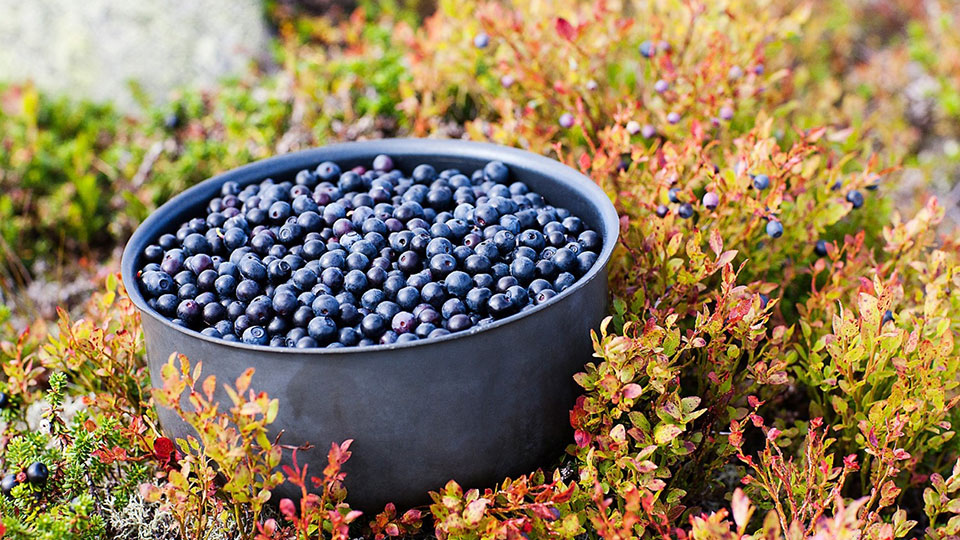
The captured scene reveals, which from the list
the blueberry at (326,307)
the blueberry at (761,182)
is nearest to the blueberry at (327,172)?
the blueberry at (326,307)

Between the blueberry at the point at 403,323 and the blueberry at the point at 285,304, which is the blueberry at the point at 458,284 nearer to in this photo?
the blueberry at the point at 403,323

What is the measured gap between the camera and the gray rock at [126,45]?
4332 millimetres

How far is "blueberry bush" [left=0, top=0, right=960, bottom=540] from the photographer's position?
5.25 ft

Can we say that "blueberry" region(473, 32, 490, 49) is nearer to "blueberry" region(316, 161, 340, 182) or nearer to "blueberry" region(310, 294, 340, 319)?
"blueberry" region(316, 161, 340, 182)

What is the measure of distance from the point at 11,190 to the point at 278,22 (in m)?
1.79

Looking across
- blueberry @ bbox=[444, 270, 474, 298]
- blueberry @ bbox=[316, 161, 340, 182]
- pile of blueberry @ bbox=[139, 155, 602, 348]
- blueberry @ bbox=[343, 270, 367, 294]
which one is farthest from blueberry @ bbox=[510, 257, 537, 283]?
blueberry @ bbox=[316, 161, 340, 182]

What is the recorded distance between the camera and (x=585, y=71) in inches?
104

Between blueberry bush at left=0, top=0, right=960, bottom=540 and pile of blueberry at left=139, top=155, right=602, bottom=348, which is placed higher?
pile of blueberry at left=139, top=155, right=602, bottom=348

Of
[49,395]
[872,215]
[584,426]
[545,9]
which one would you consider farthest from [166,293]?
[872,215]

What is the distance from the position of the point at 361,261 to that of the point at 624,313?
0.62 m

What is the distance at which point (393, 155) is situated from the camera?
2.28 meters

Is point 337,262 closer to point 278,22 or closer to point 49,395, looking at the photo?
point 49,395

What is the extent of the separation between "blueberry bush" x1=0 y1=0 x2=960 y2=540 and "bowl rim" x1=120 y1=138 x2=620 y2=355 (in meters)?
0.10

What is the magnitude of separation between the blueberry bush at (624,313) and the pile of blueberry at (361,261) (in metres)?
0.18
